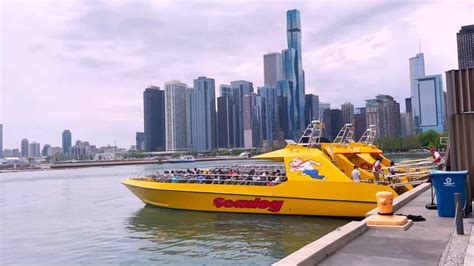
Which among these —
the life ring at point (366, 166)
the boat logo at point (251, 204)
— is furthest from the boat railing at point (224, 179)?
the life ring at point (366, 166)

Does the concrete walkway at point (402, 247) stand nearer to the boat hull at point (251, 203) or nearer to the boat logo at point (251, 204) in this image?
the boat hull at point (251, 203)

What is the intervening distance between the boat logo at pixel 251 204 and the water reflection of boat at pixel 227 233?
0.39 metres

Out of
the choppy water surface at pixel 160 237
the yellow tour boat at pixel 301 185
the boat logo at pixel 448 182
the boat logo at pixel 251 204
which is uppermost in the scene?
the boat logo at pixel 448 182

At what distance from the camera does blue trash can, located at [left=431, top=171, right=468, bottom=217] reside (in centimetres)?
790

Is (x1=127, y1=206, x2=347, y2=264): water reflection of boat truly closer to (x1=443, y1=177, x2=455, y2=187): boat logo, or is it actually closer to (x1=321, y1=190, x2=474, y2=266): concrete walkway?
(x1=321, y1=190, x2=474, y2=266): concrete walkway

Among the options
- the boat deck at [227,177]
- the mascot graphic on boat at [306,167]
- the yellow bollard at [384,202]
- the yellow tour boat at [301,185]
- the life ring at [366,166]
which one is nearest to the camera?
the yellow bollard at [384,202]

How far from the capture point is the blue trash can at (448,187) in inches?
311

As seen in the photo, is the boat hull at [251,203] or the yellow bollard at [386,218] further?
the boat hull at [251,203]

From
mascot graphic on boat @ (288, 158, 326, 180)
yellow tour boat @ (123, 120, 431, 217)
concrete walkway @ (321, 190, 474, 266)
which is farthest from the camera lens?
mascot graphic on boat @ (288, 158, 326, 180)

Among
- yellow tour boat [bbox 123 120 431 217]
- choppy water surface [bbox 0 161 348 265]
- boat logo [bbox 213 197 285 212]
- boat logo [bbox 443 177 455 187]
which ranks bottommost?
choppy water surface [bbox 0 161 348 265]

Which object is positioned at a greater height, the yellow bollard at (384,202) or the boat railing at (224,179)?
the yellow bollard at (384,202)

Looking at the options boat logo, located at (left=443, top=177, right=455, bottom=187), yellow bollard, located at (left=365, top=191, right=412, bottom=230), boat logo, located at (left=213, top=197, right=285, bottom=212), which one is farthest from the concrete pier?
boat logo, located at (left=213, top=197, right=285, bottom=212)

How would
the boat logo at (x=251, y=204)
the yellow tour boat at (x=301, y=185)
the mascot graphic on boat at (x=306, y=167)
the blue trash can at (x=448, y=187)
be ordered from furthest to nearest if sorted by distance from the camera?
1. the boat logo at (x=251, y=204)
2. the mascot graphic on boat at (x=306, y=167)
3. the yellow tour boat at (x=301, y=185)
4. the blue trash can at (x=448, y=187)

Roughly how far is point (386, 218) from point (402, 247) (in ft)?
5.32
